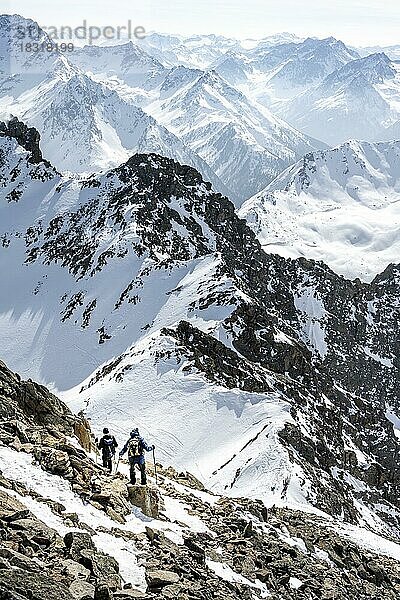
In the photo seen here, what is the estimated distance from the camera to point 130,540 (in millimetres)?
17469

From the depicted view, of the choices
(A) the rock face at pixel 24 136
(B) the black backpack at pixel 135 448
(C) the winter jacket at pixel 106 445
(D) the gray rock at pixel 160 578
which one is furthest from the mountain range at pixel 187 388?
(B) the black backpack at pixel 135 448

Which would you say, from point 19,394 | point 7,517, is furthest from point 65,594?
point 19,394

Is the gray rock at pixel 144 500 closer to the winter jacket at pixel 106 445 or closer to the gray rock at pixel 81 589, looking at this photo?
the winter jacket at pixel 106 445

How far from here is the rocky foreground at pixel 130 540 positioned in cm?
1413

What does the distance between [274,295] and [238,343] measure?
178 feet

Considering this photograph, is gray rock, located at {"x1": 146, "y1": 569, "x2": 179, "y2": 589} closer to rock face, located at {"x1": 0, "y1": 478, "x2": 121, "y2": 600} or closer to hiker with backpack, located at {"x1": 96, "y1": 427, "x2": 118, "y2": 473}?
rock face, located at {"x1": 0, "y1": 478, "x2": 121, "y2": 600}

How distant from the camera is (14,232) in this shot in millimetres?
115562

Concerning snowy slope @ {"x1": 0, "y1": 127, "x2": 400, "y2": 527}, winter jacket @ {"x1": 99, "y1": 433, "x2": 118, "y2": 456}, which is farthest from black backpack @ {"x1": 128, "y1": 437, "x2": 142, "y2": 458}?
snowy slope @ {"x1": 0, "y1": 127, "x2": 400, "y2": 527}

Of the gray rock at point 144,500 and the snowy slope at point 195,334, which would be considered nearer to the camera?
the gray rock at point 144,500

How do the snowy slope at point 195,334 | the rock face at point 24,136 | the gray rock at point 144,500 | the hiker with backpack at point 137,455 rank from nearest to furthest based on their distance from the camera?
the gray rock at point 144,500 → the hiker with backpack at point 137,455 → the snowy slope at point 195,334 → the rock face at point 24,136

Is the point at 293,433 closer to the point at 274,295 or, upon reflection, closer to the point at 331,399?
the point at 331,399

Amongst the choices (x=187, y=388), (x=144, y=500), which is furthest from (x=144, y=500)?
(x=187, y=388)

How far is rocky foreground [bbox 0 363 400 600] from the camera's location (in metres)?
14.1

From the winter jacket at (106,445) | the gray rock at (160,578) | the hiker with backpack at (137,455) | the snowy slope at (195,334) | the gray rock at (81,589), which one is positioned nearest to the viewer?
the gray rock at (81,589)
